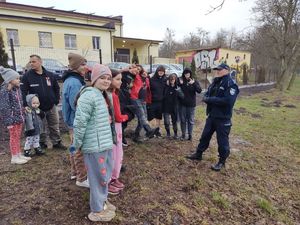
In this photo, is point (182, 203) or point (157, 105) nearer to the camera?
point (182, 203)

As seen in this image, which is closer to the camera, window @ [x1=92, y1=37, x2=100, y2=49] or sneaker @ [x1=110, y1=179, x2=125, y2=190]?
sneaker @ [x1=110, y1=179, x2=125, y2=190]

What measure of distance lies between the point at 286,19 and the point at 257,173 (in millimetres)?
19062

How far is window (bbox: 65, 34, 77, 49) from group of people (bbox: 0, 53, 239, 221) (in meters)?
24.4

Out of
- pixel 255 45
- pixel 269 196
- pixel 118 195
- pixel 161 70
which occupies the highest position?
pixel 255 45

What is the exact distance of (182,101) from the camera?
19.1 ft

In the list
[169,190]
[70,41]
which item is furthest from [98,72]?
[70,41]

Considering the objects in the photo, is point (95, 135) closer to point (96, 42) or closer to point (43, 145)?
point (43, 145)

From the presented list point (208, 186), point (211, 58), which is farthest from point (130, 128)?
point (211, 58)

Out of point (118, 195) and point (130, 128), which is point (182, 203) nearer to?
point (118, 195)

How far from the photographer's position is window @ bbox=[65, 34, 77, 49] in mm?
27469

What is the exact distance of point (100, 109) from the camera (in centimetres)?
277

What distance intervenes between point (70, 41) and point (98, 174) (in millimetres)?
27516

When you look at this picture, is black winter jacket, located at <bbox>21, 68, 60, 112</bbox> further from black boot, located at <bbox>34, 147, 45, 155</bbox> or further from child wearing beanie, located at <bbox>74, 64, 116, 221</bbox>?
child wearing beanie, located at <bbox>74, 64, 116, 221</bbox>

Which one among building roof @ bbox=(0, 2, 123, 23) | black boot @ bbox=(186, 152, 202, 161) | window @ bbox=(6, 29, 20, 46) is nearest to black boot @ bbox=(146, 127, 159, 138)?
black boot @ bbox=(186, 152, 202, 161)
